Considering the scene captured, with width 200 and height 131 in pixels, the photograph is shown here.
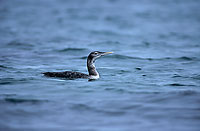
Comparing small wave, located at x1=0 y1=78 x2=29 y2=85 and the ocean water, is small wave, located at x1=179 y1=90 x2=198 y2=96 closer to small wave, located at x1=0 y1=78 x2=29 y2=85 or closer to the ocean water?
the ocean water

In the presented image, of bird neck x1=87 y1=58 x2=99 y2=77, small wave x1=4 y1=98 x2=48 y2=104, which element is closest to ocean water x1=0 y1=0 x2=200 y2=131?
small wave x1=4 y1=98 x2=48 y2=104

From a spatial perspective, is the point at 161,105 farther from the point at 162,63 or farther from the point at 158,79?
the point at 162,63

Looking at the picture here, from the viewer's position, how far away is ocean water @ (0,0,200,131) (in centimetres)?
802

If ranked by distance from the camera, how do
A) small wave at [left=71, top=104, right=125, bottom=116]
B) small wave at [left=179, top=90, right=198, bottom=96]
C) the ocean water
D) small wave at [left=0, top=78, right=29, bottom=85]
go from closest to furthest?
the ocean water, small wave at [left=71, top=104, right=125, bottom=116], small wave at [left=179, top=90, right=198, bottom=96], small wave at [left=0, top=78, right=29, bottom=85]

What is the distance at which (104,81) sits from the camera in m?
12.4

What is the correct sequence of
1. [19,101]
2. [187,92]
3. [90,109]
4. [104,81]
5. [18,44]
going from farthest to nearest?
[18,44]
[104,81]
[187,92]
[19,101]
[90,109]

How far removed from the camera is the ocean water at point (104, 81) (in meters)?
8.02

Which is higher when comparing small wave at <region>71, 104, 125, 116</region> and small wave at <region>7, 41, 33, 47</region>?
small wave at <region>7, 41, 33, 47</region>

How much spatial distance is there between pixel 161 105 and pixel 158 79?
3.73m

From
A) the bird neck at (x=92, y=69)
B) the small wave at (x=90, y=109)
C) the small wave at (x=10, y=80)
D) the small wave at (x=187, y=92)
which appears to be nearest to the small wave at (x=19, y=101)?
the small wave at (x=90, y=109)

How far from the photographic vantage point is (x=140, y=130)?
24.5 ft

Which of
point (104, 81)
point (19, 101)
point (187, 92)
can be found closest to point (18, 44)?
point (104, 81)

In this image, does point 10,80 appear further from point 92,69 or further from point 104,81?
point 104,81

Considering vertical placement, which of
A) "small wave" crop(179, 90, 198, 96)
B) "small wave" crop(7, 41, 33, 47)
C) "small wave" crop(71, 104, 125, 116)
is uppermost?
"small wave" crop(7, 41, 33, 47)
